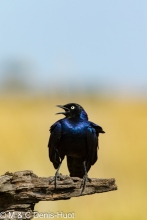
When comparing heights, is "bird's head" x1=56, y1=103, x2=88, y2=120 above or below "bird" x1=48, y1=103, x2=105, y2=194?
above

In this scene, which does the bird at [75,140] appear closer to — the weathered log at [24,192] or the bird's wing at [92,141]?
the bird's wing at [92,141]

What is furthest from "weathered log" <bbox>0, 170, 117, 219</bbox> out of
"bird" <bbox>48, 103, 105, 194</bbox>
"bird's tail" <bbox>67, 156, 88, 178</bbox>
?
"bird's tail" <bbox>67, 156, 88, 178</bbox>

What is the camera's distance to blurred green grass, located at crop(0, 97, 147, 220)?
1082 centimetres

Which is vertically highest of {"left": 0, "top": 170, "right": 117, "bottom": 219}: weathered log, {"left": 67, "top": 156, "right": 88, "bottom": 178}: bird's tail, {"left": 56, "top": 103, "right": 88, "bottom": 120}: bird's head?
{"left": 56, "top": 103, "right": 88, "bottom": 120}: bird's head

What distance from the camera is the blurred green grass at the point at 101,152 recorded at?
35.5 ft

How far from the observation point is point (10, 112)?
2089cm

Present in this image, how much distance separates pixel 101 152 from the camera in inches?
592

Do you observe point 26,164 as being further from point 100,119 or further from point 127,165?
point 100,119

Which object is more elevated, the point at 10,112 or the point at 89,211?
the point at 10,112

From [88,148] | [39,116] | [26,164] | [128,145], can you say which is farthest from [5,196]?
[39,116]

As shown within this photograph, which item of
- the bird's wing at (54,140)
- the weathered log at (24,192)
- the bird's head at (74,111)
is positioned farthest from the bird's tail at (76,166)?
the weathered log at (24,192)

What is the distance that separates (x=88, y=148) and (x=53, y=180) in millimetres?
1008

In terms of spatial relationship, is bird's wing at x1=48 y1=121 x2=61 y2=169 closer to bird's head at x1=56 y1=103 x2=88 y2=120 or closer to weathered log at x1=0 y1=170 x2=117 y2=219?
bird's head at x1=56 y1=103 x2=88 y2=120

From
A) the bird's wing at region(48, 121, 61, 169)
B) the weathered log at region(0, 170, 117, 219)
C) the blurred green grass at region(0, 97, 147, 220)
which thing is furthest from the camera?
the blurred green grass at region(0, 97, 147, 220)
